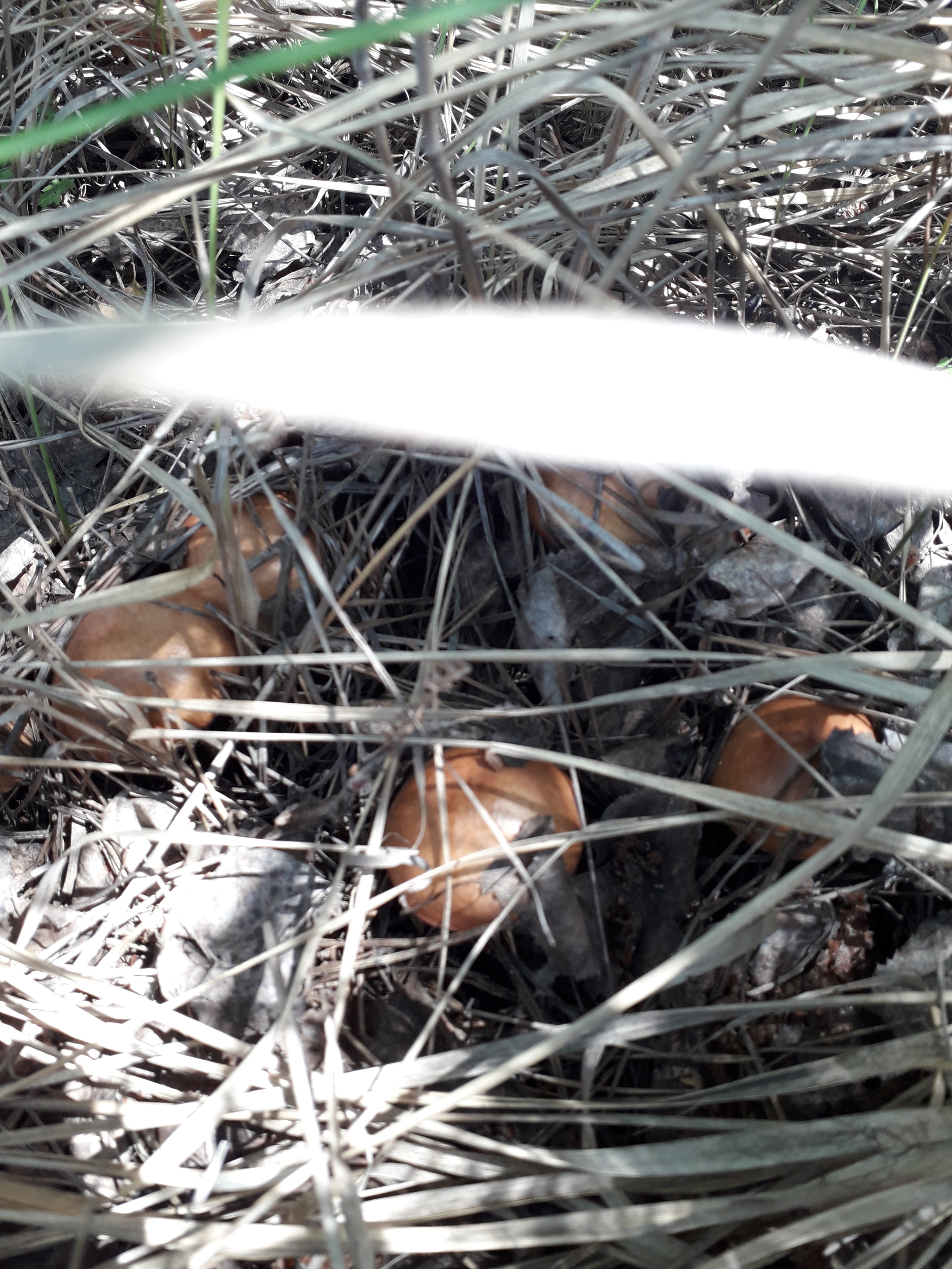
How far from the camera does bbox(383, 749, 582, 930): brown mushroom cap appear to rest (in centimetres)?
125

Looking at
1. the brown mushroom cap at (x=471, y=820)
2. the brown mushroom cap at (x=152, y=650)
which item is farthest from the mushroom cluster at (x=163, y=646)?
the brown mushroom cap at (x=471, y=820)

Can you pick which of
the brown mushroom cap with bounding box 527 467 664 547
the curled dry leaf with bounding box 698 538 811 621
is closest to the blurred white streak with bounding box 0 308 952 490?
the brown mushroom cap with bounding box 527 467 664 547

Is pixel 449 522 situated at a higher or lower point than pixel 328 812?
higher

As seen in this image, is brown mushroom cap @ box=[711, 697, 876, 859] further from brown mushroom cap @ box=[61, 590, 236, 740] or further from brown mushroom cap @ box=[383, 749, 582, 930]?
brown mushroom cap @ box=[61, 590, 236, 740]

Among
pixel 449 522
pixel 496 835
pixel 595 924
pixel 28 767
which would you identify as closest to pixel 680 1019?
pixel 595 924

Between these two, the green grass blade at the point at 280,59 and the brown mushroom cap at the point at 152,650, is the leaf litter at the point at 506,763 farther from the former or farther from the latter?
the green grass blade at the point at 280,59

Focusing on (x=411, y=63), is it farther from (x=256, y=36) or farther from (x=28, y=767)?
(x=28, y=767)

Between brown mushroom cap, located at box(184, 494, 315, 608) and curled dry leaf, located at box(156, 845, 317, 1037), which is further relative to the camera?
brown mushroom cap, located at box(184, 494, 315, 608)

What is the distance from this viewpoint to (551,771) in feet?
4.35

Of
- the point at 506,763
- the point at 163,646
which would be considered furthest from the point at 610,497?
the point at 163,646

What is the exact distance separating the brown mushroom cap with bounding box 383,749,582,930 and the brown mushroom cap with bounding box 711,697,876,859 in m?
0.26

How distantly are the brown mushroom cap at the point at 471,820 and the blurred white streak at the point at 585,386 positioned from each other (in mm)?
485

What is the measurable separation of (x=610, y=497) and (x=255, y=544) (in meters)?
0.62

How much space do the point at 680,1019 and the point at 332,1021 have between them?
18.4 inches
